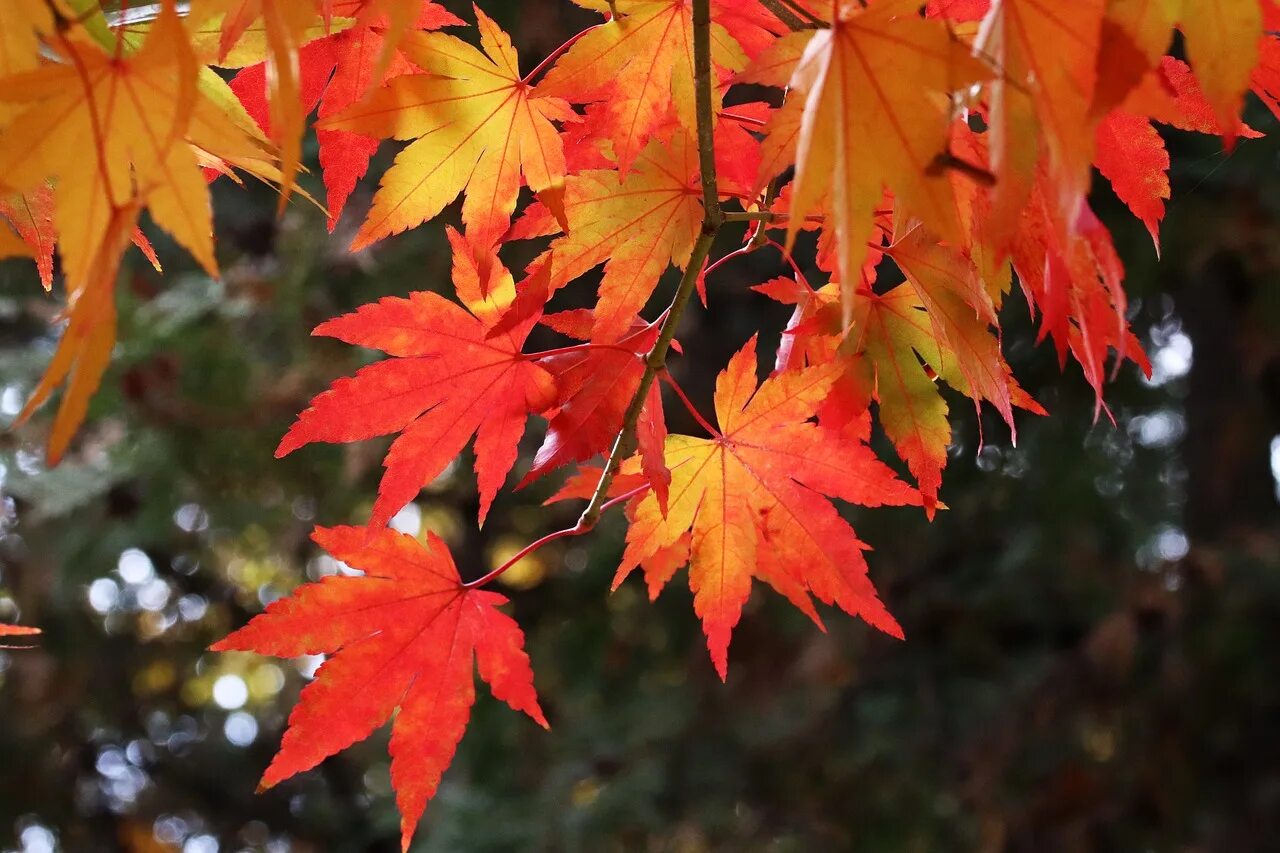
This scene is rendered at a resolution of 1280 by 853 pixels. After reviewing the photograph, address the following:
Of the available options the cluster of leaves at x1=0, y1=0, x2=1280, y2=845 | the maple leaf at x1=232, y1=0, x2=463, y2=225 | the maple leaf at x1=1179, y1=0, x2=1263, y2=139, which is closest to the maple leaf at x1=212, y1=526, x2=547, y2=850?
the cluster of leaves at x1=0, y1=0, x2=1280, y2=845

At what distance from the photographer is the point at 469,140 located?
68cm

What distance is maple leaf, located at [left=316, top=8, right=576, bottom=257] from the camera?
→ 664 millimetres

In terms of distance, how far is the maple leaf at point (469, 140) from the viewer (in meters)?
0.66

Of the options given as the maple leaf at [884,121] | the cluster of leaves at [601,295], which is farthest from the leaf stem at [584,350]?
the maple leaf at [884,121]

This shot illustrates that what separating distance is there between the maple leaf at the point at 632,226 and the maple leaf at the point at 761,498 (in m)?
0.09

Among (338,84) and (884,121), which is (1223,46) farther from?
(338,84)

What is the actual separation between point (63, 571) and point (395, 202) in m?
2.75

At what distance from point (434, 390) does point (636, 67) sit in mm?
219

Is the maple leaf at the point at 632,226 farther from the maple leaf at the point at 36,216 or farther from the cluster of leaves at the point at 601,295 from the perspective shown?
the maple leaf at the point at 36,216

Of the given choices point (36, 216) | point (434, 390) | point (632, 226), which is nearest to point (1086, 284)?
Answer: point (632, 226)

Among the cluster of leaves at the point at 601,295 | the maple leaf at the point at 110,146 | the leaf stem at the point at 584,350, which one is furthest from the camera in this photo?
the leaf stem at the point at 584,350

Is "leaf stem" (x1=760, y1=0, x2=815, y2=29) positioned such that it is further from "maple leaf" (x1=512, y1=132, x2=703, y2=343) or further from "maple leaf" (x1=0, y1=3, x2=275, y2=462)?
"maple leaf" (x1=0, y1=3, x2=275, y2=462)

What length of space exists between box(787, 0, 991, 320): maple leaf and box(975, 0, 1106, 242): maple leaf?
0.01 meters

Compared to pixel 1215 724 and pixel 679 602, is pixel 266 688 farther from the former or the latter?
pixel 1215 724
